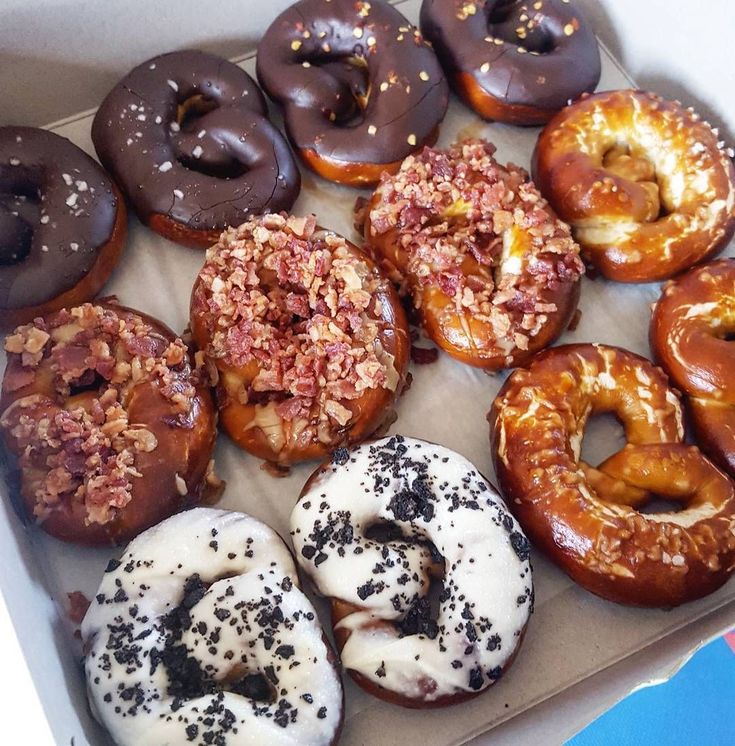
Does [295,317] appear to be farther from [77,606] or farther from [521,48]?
[521,48]

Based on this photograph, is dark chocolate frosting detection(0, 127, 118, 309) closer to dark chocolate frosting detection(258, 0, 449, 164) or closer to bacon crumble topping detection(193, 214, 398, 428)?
bacon crumble topping detection(193, 214, 398, 428)

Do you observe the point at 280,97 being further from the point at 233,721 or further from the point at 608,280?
the point at 233,721

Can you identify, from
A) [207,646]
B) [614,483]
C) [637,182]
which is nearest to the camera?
[207,646]

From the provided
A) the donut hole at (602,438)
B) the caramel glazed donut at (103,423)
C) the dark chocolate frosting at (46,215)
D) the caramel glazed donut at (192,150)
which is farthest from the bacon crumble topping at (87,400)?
the donut hole at (602,438)

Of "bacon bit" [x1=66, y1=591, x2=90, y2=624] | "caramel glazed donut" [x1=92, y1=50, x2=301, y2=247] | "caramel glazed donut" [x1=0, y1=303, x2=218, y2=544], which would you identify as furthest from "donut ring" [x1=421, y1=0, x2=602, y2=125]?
"bacon bit" [x1=66, y1=591, x2=90, y2=624]

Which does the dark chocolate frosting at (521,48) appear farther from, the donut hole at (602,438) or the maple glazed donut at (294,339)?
the donut hole at (602,438)

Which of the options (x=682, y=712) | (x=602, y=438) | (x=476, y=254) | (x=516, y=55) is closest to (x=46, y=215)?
(x=476, y=254)
